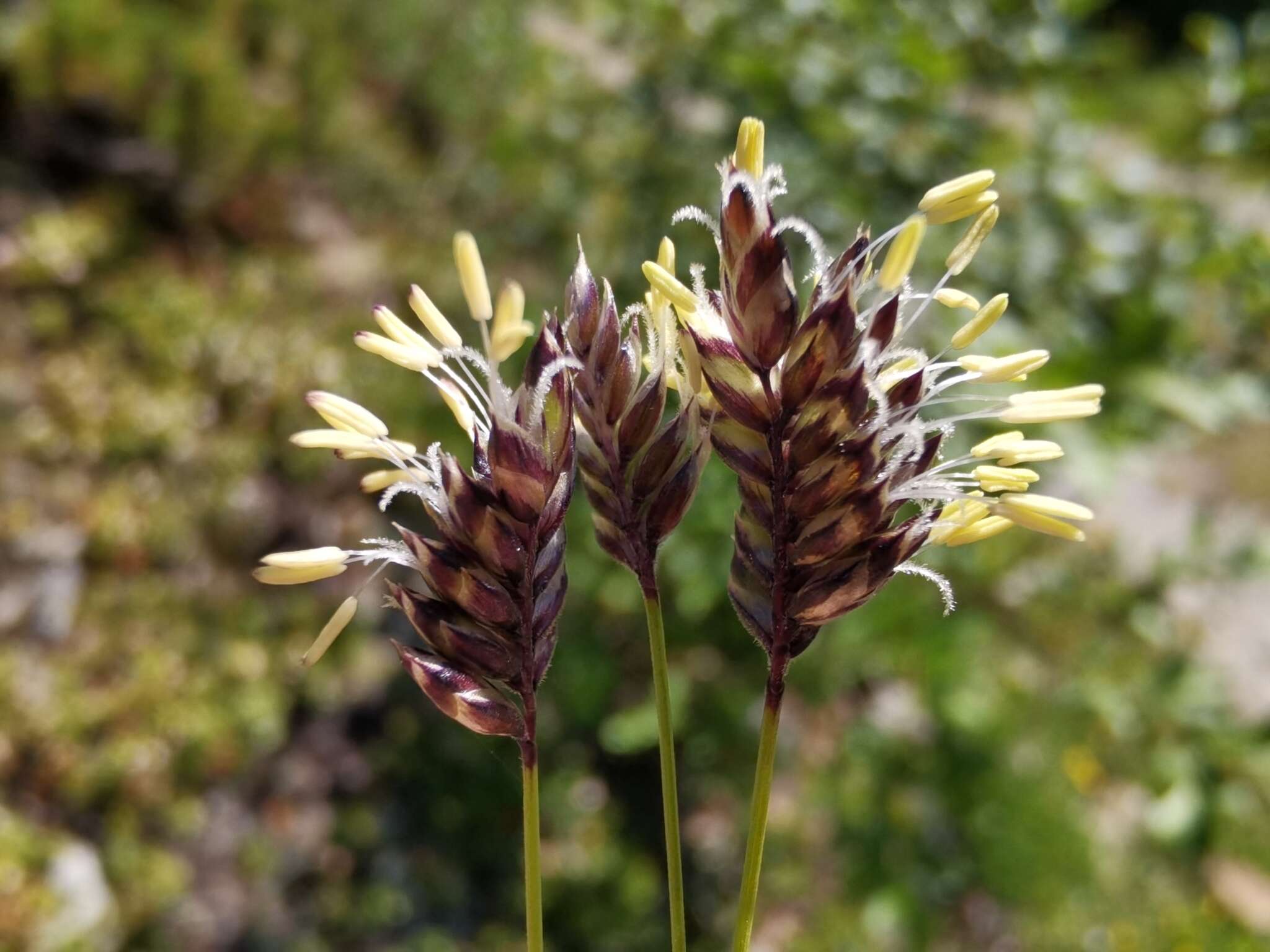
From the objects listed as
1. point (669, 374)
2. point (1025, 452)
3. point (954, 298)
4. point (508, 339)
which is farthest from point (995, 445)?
point (508, 339)

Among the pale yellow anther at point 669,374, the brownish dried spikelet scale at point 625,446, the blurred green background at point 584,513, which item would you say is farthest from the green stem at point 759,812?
the blurred green background at point 584,513

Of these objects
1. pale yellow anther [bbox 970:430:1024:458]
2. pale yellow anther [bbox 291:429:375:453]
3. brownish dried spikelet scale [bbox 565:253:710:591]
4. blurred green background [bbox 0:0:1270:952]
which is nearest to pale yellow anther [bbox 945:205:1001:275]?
pale yellow anther [bbox 970:430:1024:458]

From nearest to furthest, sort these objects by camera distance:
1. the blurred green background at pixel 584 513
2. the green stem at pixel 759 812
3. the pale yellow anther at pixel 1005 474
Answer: the green stem at pixel 759 812 → the pale yellow anther at pixel 1005 474 → the blurred green background at pixel 584 513

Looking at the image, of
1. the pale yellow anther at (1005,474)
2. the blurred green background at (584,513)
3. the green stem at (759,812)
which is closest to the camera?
the green stem at (759,812)

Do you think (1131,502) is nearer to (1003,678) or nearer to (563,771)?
(1003,678)

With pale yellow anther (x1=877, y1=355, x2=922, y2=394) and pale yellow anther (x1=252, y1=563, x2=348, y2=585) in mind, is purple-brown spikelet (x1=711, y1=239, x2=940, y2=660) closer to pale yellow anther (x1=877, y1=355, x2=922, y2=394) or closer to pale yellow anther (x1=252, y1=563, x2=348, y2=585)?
pale yellow anther (x1=877, y1=355, x2=922, y2=394)

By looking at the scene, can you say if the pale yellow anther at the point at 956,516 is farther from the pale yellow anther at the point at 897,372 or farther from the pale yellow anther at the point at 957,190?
the pale yellow anther at the point at 957,190

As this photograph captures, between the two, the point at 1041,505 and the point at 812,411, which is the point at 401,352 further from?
the point at 1041,505

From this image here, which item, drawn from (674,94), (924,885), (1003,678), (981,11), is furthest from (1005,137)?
(924,885)
